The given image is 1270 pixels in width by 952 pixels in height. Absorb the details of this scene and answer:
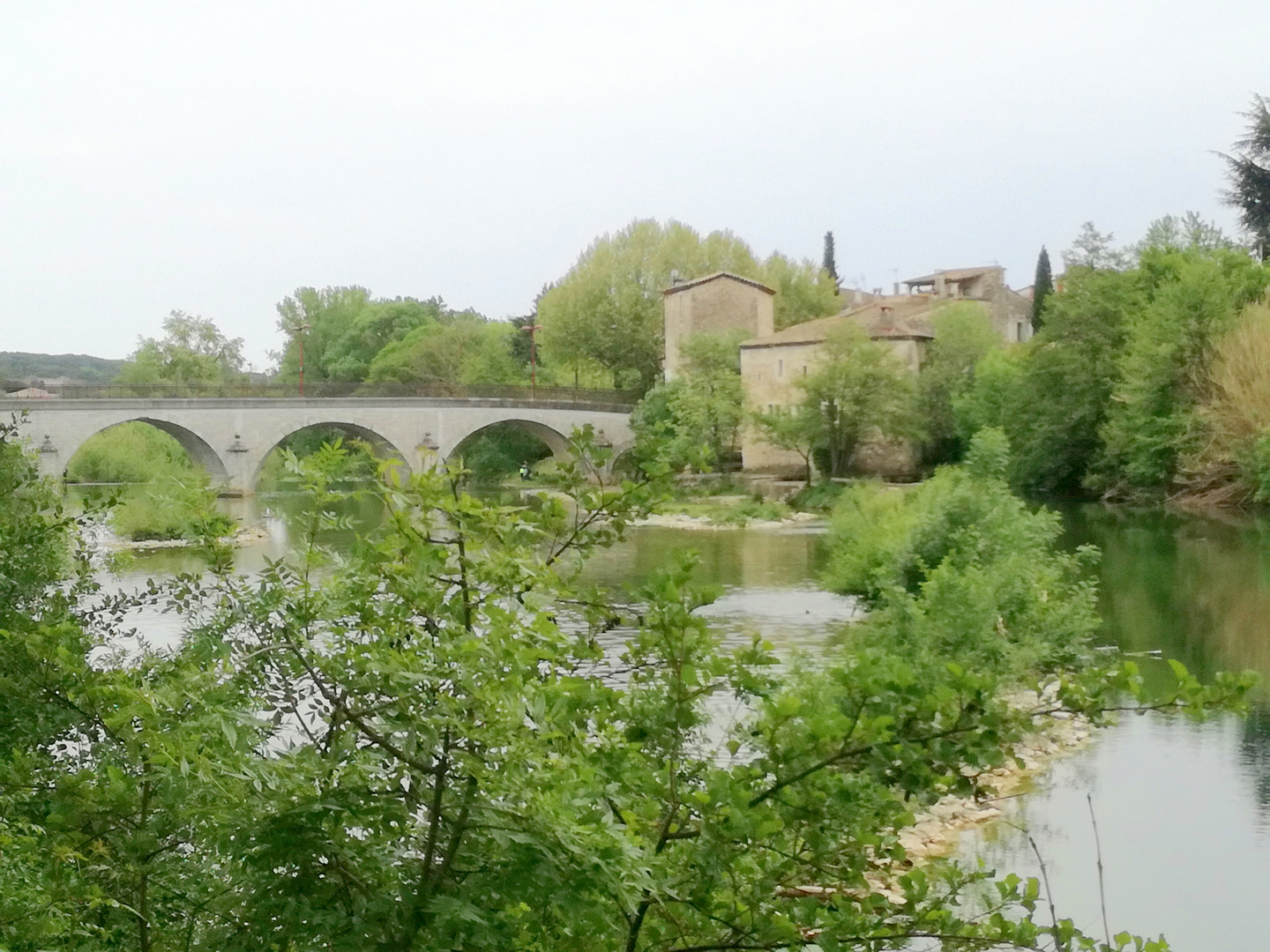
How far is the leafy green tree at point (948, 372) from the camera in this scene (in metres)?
32.4

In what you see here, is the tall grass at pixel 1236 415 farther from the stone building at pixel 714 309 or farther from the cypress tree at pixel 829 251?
the cypress tree at pixel 829 251

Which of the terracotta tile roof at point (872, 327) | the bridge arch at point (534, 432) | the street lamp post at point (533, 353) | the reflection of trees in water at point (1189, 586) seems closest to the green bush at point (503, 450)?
the street lamp post at point (533, 353)

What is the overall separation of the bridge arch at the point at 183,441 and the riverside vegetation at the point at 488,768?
27.1 meters

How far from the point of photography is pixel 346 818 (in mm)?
1921

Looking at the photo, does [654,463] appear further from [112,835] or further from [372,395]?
[372,395]

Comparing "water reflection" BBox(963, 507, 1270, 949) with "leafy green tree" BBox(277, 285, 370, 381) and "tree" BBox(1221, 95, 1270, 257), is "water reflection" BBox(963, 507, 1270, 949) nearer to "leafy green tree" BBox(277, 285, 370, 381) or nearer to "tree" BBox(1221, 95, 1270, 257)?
"tree" BBox(1221, 95, 1270, 257)

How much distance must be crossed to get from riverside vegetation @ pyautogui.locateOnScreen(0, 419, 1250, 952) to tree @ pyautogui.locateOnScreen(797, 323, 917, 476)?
28.2 metres

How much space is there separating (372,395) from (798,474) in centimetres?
1080

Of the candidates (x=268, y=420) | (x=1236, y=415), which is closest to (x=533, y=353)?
(x=268, y=420)

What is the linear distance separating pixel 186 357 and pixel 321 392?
39.3 ft

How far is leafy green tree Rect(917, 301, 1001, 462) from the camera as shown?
32438mm

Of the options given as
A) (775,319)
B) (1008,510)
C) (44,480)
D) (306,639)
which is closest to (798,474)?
(775,319)

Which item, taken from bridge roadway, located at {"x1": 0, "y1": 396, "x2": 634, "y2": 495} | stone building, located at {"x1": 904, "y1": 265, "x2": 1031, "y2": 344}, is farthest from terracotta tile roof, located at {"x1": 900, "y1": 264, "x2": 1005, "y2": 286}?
bridge roadway, located at {"x1": 0, "y1": 396, "x2": 634, "y2": 495}

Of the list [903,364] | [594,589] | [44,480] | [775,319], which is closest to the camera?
[594,589]
